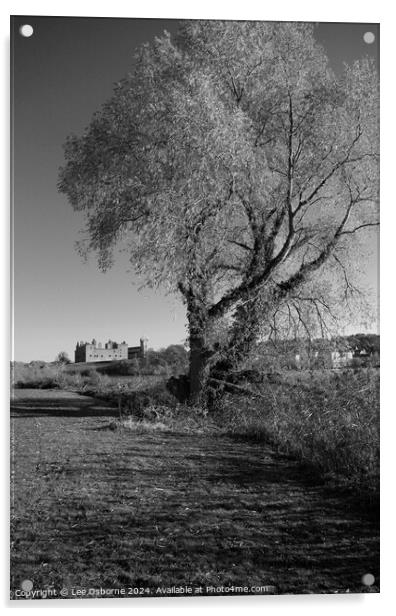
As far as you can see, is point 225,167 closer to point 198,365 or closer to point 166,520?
point 198,365

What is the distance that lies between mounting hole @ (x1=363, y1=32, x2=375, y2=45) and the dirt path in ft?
11.0

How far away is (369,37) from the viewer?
3.76 meters

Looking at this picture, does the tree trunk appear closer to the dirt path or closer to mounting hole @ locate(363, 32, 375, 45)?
the dirt path

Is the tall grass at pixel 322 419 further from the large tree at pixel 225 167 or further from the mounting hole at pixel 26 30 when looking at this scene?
the mounting hole at pixel 26 30

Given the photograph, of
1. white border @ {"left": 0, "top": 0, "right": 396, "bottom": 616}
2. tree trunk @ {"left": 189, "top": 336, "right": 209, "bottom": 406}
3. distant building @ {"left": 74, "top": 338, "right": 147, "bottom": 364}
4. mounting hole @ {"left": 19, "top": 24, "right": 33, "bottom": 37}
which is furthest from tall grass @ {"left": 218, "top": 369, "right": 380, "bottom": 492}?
mounting hole @ {"left": 19, "top": 24, "right": 33, "bottom": 37}

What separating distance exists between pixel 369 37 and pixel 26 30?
2614 mm

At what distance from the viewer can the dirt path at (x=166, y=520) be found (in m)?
2.98

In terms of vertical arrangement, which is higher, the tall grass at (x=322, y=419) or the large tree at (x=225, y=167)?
the large tree at (x=225, y=167)

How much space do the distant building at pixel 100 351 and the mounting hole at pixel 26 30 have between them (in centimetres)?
231
